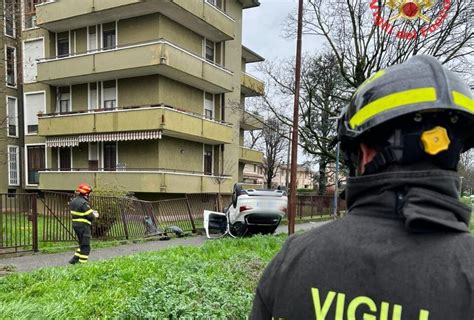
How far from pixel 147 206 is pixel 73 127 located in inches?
422

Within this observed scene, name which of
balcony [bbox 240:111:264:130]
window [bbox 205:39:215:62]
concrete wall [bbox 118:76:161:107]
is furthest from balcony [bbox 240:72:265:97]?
concrete wall [bbox 118:76:161:107]

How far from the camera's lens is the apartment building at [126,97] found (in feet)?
66.4

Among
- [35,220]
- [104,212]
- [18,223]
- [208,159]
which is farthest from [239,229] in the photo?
[208,159]

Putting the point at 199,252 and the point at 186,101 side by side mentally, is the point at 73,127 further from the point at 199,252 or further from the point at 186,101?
the point at 199,252

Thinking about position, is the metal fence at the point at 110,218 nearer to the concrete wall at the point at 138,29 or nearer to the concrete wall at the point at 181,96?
the concrete wall at the point at 181,96

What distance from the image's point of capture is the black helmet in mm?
1163

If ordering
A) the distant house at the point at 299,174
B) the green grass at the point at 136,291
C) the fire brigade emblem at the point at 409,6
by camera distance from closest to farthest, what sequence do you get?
the green grass at the point at 136,291 < the fire brigade emblem at the point at 409,6 < the distant house at the point at 299,174

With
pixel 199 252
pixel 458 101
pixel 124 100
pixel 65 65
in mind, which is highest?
pixel 65 65

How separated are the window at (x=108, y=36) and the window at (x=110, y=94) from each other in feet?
6.89

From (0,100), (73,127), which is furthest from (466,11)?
(0,100)

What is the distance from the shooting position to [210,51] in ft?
82.2

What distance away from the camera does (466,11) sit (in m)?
15.4

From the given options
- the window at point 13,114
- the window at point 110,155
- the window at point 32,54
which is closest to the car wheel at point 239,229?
Answer: the window at point 110,155

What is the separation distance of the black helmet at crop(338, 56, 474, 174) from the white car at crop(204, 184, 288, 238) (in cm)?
1146
